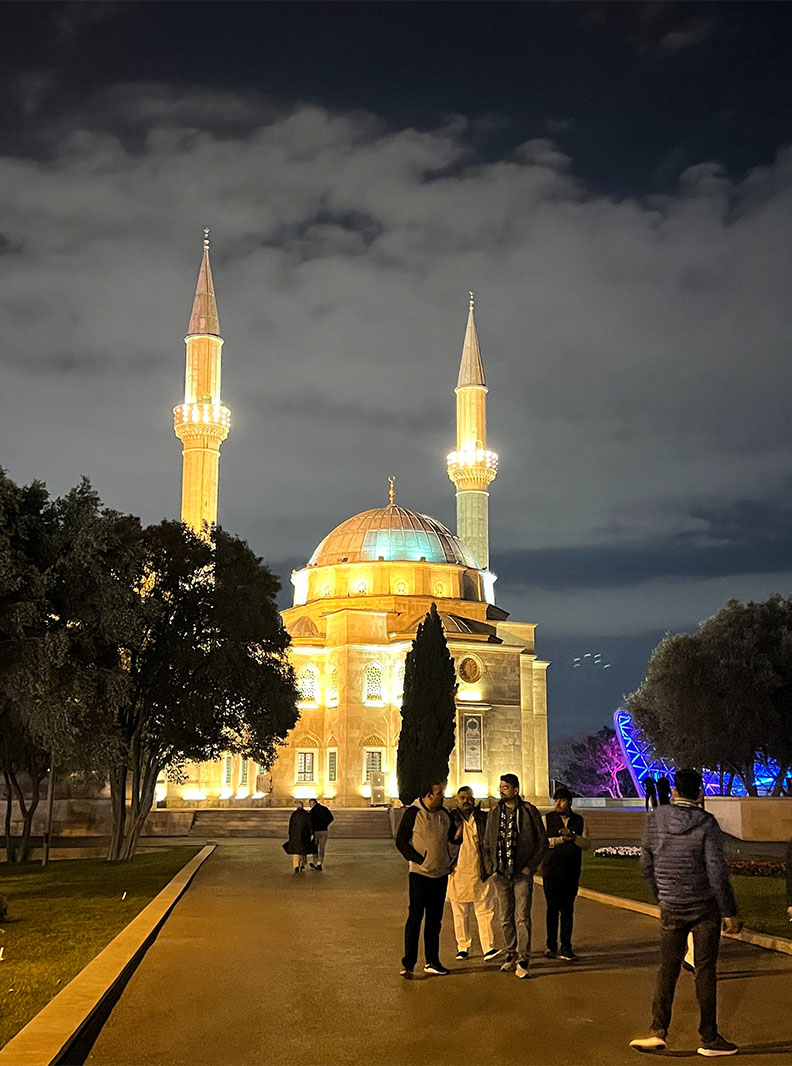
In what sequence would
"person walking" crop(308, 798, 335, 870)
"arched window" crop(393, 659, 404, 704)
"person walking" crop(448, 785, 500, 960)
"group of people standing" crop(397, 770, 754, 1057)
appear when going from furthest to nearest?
"arched window" crop(393, 659, 404, 704)
"person walking" crop(308, 798, 335, 870)
"person walking" crop(448, 785, 500, 960)
"group of people standing" crop(397, 770, 754, 1057)

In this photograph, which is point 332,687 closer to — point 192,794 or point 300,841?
point 192,794

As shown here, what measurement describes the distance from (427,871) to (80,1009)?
3242mm

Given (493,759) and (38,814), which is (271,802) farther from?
(38,814)

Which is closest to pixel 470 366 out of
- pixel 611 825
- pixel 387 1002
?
pixel 611 825

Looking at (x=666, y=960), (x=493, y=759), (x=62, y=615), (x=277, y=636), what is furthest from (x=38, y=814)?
(x=666, y=960)

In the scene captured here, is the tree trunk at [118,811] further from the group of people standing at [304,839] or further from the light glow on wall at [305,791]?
the light glow on wall at [305,791]

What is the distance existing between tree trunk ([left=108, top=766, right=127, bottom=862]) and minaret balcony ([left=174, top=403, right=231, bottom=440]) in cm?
2526

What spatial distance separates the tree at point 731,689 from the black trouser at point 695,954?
112 feet

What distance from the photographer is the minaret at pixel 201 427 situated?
49.5 meters

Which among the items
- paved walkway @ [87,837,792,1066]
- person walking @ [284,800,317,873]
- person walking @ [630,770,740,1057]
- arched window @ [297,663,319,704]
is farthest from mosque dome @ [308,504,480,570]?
person walking @ [630,770,740,1057]

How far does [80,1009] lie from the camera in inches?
289

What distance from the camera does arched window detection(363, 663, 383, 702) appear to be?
51175 mm

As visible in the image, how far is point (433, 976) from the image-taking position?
30.3ft

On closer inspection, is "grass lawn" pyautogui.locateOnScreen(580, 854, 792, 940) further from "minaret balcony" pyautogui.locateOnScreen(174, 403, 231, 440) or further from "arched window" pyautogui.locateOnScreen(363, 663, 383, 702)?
"minaret balcony" pyautogui.locateOnScreen(174, 403, 231, 440)
